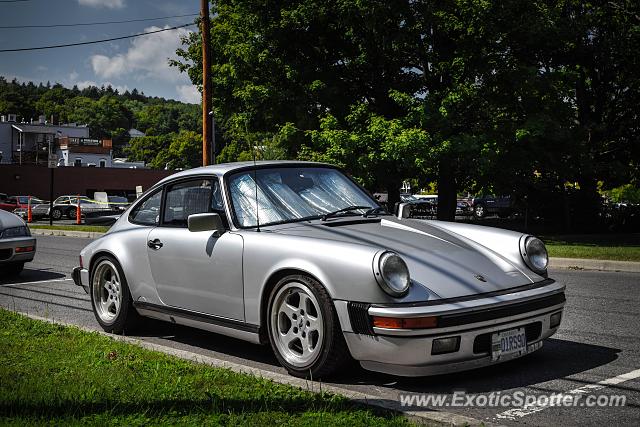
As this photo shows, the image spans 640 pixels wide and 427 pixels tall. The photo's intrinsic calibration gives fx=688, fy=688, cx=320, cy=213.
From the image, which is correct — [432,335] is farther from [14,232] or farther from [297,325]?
[14,232]

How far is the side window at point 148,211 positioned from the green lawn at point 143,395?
1305mm

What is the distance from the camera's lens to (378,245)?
182 inches

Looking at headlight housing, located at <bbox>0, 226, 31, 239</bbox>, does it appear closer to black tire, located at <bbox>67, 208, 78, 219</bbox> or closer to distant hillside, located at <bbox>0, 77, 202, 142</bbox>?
black tire, located at <bbox>67, 208, 78, 219</bbox>

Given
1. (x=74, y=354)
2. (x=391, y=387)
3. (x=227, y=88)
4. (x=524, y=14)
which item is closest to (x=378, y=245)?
(x=391, y=387)

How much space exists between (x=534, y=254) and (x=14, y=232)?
8320 mm

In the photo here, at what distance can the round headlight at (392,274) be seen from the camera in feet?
13.8

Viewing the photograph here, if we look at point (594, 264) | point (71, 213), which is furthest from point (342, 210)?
point (71, 213)

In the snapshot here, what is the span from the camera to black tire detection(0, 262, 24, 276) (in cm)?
1084

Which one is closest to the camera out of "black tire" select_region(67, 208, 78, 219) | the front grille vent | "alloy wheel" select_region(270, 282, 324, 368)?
the front grille vent

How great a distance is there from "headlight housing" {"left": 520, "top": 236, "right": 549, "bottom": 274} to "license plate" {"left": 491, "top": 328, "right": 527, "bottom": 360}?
2.32 ft

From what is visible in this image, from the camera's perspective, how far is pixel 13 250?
10.5 metres

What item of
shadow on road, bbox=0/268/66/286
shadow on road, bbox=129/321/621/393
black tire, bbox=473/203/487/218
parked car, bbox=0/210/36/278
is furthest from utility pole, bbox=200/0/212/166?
black tire, bbox=473/203/487/218

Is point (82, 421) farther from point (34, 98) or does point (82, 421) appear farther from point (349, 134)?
point (34, 98)

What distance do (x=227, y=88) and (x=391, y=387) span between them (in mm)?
18912
